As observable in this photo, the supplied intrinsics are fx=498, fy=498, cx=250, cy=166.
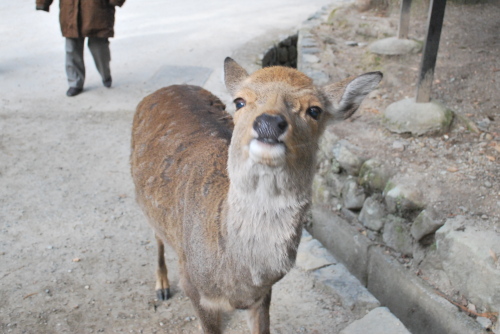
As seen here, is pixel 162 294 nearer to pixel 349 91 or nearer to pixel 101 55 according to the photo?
pixel 349 91

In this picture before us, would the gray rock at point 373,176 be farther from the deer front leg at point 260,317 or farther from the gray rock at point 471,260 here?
the deer front leg at point 260,317

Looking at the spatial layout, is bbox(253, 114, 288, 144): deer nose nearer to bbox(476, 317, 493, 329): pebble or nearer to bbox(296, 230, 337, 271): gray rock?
bbox(296, 230, 337, 271): gray rock

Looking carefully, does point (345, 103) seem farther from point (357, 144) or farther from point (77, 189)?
point (77, 189)

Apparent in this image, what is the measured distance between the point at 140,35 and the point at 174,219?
8.08 meters

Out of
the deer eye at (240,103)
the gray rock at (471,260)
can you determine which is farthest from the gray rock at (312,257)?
the deer eye at (240,103)

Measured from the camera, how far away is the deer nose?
216cm

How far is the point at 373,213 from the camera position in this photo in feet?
15.2

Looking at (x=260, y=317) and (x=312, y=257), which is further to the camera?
(x=312, y=257)

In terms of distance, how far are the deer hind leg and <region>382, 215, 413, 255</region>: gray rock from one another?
2.00 metres

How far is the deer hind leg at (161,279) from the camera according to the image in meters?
3.89

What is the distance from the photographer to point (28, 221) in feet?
15.4

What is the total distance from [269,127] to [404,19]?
225 inches

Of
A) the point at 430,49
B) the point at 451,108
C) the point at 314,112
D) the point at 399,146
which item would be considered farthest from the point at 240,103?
the point at 451,108

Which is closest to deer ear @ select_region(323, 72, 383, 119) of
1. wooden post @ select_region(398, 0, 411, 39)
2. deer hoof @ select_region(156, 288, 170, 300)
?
deer hoof @ select_region(156, 288, 170, 300)
